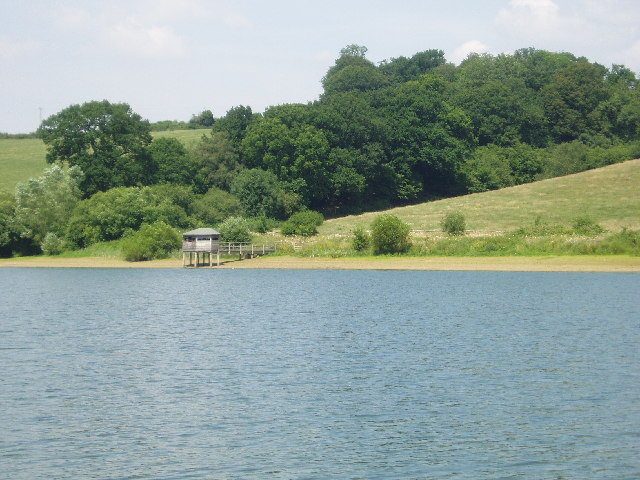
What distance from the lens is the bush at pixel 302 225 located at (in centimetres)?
9481

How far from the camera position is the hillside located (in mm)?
92625

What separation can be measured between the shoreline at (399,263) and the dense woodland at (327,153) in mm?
5768

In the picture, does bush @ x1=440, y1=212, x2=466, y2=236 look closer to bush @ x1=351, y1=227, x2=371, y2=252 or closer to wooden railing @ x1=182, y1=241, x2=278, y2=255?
bush @ x1=351, y1=227, x2=371, y2=252

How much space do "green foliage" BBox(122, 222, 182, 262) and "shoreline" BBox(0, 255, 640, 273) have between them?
1.20 m

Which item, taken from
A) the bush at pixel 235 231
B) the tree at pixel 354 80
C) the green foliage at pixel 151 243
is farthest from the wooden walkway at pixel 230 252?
the tree at pixel 354 80

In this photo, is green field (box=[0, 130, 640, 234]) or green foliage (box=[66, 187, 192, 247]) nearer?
green field (box=[0, 130, 640, 234])

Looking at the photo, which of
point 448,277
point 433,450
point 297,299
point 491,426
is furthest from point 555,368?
point 448,277

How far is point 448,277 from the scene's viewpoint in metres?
70.8

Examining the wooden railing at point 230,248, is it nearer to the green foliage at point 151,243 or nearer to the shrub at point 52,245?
the green foliage at point 151,243

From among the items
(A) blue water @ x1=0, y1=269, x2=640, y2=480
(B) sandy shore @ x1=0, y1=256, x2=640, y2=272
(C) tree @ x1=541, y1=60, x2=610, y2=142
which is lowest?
(A) blue water @ x1=0, y1=269, x2=640, y2=480

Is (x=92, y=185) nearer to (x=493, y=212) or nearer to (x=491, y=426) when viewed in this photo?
(x=493, y=212)

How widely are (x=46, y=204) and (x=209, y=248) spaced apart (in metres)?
27.1

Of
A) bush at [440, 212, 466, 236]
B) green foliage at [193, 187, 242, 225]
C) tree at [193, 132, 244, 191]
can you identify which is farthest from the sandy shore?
tree at [193, 132, 244, 191]

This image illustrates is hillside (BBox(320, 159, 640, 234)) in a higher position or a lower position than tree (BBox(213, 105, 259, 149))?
lower
